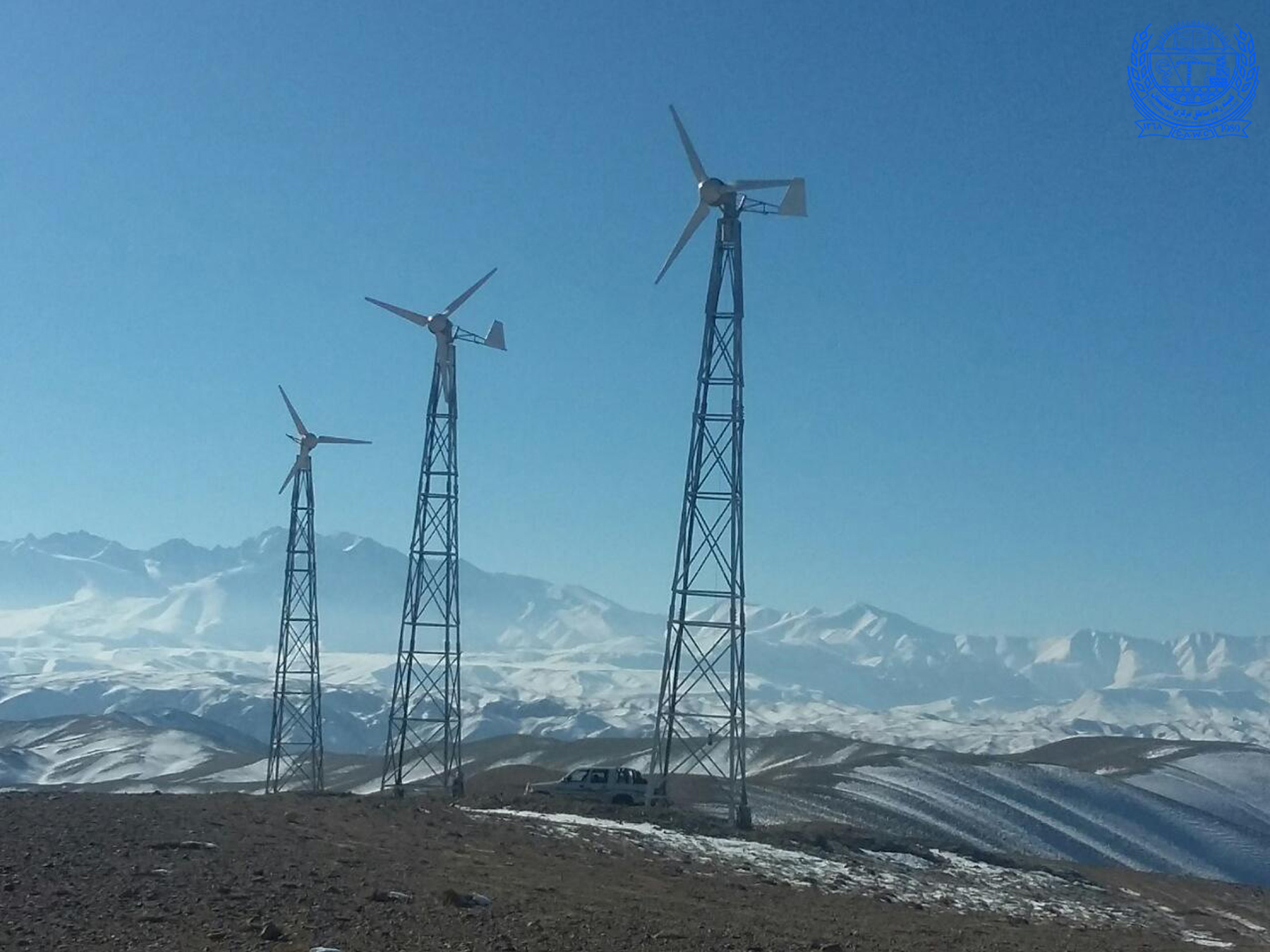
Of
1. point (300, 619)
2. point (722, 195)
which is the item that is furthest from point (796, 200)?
point (300, 619)

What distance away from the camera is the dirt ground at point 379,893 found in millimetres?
19281

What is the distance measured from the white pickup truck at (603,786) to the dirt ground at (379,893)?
15078mm

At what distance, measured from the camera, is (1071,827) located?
8019 centimetres

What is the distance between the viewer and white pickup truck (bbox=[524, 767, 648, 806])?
49188 mm

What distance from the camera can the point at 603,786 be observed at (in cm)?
4981

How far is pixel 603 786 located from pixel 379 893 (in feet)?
92.7

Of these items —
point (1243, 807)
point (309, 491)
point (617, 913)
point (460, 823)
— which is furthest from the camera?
point (1243, 807)

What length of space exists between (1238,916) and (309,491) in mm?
44535

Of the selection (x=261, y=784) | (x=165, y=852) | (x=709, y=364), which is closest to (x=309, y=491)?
(x=709, y=364)

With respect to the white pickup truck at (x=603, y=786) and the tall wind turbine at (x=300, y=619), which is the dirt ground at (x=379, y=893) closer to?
the white pickup truck at (x=603, y=786)

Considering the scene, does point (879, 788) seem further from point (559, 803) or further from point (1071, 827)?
point (559, 803)

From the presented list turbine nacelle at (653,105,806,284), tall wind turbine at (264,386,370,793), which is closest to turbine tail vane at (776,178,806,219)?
turbine nacelle at (653,105,806,284)

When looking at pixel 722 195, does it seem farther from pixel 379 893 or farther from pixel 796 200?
pixel 379 893

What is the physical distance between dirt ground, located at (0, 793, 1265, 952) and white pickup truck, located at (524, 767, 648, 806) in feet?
49.5
